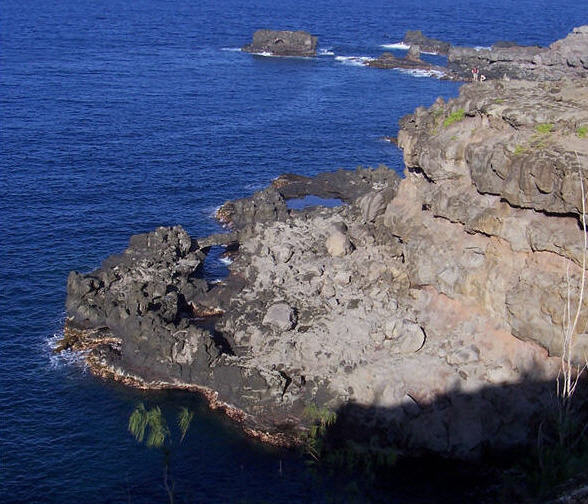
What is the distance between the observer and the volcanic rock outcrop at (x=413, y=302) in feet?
185

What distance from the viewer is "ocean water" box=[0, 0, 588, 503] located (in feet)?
185

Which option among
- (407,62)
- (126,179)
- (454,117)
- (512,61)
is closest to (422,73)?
(407,62)

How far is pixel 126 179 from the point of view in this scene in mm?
111062

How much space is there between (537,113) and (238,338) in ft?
111

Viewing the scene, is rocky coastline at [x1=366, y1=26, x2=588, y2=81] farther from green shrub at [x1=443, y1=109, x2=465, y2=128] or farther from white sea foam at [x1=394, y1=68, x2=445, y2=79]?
green shrub at [x1=443, y1=109, x2=465, y2=128]

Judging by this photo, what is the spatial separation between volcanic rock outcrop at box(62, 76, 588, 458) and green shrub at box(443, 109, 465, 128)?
19cm

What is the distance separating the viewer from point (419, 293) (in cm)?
6706

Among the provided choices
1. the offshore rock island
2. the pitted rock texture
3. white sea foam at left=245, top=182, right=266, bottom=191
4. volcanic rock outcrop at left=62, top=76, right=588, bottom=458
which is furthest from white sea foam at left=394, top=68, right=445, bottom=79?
the pitted rock texture

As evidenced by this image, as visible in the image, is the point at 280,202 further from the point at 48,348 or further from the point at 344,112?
the point at 344,112

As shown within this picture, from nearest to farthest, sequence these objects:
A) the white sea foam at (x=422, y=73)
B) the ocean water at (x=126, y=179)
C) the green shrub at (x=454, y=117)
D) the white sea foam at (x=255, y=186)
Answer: the ocean water at (x=126, y=179) → the green shrub at (x=454, y=117) → the white sea foam at (x=255, y=186) → the white sea foam at (x=422, y=73)

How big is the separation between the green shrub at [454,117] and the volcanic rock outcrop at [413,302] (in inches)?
7.4

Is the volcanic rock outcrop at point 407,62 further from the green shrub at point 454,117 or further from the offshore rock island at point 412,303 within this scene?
the green shrub at point 454,117

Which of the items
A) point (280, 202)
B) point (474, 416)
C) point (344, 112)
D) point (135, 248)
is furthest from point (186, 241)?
point (344, 112)

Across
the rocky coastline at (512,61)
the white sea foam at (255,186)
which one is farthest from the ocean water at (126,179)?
the rocky coastline at (512,61)
